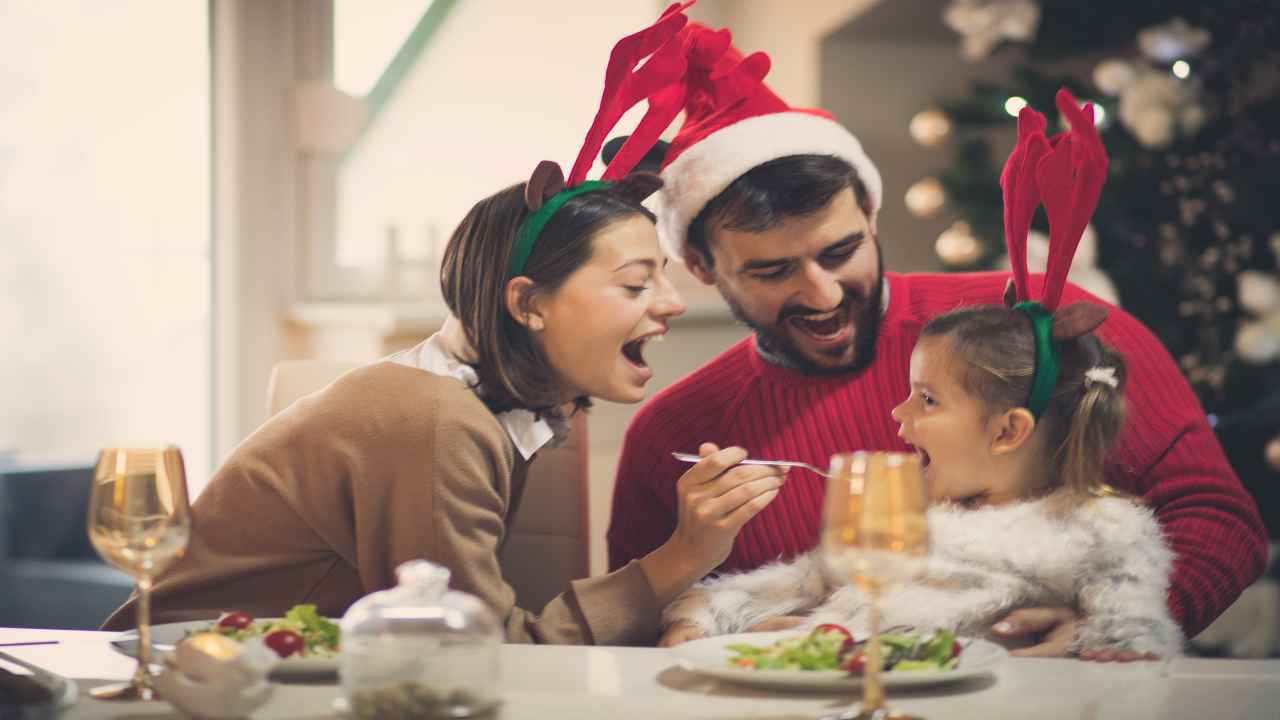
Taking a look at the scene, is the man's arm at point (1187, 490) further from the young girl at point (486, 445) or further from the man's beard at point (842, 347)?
the young girl at point (486, 445)

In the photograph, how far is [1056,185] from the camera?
1.69 metres

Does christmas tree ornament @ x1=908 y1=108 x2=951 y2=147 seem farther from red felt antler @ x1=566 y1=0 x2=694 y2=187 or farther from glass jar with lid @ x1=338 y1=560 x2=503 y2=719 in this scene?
glass jar with lid @ x1=338 y1=560 x2=503 y2=719

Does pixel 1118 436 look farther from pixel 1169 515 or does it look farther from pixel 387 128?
pixel 387 128

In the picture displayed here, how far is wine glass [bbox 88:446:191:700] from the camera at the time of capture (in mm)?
1192

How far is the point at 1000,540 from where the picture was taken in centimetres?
155

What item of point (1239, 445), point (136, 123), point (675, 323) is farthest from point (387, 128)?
point (1239, 445)

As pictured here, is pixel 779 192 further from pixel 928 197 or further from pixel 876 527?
A: pixel 928 197

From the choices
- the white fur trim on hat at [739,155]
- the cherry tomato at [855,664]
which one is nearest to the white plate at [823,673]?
the cherry tomato at [855,664]

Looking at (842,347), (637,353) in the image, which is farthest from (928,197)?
(637,353)

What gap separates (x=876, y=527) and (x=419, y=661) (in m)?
0.35

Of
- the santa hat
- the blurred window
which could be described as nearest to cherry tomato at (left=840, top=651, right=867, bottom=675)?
the santa hat

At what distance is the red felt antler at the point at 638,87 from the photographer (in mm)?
1730

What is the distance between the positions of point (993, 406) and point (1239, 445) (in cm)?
166

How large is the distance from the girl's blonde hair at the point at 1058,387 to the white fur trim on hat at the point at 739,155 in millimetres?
370
